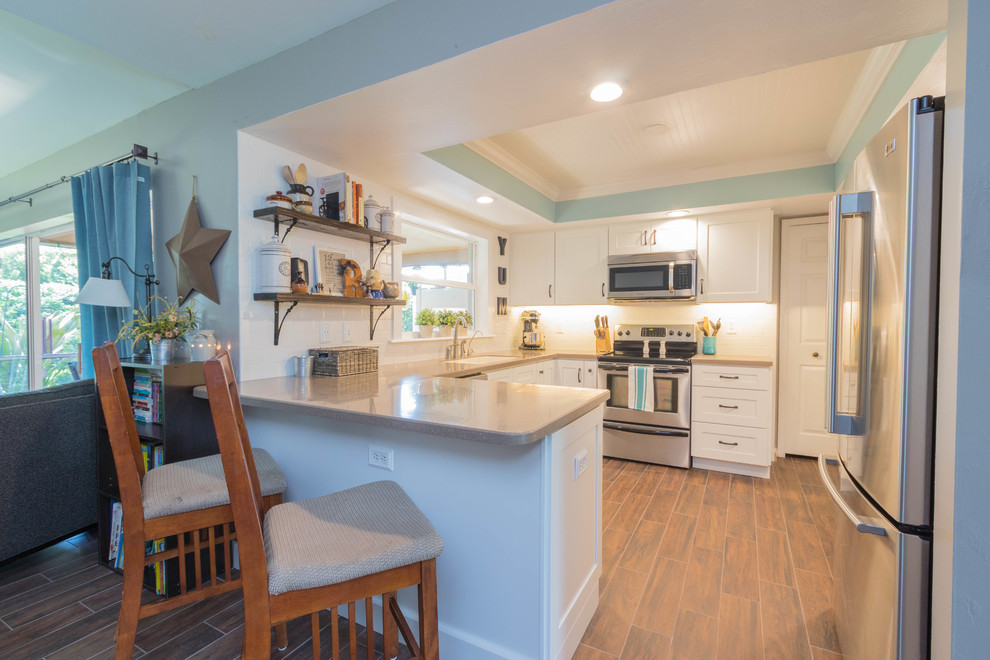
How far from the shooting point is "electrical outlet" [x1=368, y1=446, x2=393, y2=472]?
5.65 feet

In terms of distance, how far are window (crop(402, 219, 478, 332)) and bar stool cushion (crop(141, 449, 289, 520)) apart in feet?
6.58

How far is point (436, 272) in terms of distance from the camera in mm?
4008

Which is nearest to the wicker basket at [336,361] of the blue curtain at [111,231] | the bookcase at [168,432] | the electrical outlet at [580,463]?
the bookcase at [168,432]

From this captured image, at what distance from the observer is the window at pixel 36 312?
402cm

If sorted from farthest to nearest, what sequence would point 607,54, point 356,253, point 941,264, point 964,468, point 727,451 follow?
point 727,451, point 356,253, point 607,54, point 941,264, point 964,468

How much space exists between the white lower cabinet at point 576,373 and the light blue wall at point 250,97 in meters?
2.94

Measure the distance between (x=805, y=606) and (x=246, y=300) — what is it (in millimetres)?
2947

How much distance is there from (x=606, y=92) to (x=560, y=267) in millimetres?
2859

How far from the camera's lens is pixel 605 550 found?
238 centimetres

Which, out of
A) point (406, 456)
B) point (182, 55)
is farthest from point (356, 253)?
point (406, 456)

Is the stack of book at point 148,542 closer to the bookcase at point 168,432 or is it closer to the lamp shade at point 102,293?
the bookcase at point 168,432

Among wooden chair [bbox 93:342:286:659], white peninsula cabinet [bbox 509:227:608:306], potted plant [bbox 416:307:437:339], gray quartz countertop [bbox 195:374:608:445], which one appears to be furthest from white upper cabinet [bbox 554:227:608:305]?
wooden chair [bbox 93:342:286:659]

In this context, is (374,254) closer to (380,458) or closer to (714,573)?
(380,458)

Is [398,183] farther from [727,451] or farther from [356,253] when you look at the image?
[727,451]
